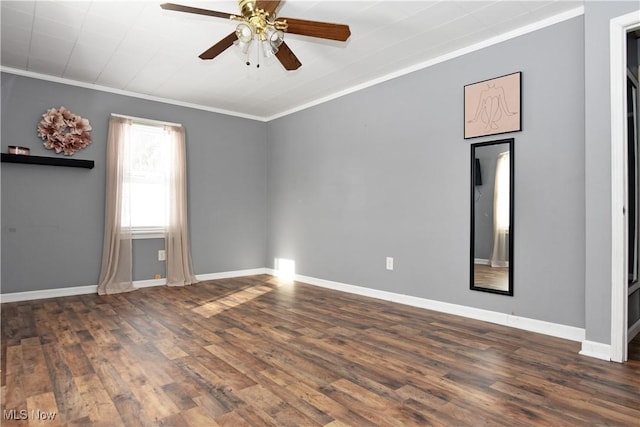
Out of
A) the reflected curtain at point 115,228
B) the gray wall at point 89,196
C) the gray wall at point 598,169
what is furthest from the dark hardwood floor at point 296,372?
the reflected curtain at point 115,228

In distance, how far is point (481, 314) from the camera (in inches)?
129

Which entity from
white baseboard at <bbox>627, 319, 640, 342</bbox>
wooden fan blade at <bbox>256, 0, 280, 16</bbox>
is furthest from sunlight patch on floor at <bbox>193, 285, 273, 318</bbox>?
white baseboard at <bbox>627, 319, 640, 342</bbox>

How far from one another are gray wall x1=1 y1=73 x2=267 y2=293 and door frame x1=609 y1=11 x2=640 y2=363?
14.7 feet

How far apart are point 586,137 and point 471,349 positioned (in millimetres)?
1622

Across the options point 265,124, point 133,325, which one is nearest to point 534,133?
point 133,325

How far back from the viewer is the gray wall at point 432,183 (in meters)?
2.84

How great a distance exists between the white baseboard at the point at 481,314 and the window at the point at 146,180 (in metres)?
2.52

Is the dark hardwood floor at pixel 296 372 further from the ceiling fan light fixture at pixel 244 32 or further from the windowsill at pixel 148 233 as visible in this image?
the ceiling fan light fixture at pixel 244 32

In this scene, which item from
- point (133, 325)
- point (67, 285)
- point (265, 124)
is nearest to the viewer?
point (133, 325)

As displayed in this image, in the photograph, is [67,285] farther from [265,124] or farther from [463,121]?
[463,121]

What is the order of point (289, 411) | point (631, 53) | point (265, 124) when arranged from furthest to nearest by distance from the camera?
point (265, 124), point (631, 53), point (289, 411)

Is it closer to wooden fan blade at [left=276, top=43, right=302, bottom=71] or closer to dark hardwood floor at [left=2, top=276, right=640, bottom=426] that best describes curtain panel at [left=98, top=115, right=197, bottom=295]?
dark hardwood floor at [left=2, top=276, right=640, bottom=426]

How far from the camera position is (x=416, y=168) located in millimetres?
3818

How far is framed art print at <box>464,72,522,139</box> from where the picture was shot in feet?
10.1
